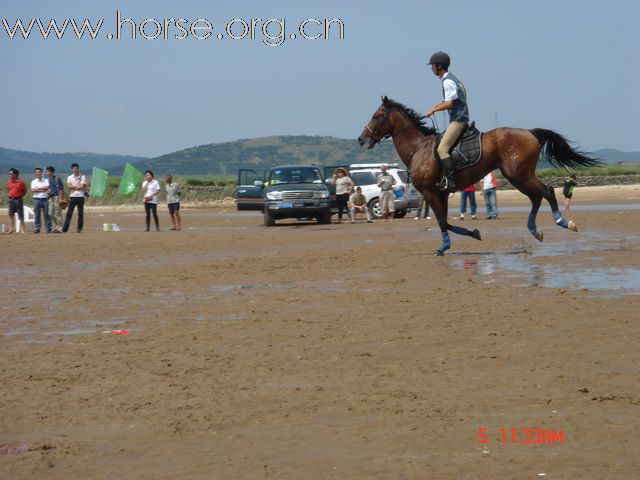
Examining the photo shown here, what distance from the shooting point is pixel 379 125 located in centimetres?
1861

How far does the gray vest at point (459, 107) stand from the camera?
1677cm

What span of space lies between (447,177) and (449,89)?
49.9 inches

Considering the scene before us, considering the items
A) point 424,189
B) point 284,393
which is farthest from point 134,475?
point 424,189

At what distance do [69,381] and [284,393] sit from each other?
1.55 meters

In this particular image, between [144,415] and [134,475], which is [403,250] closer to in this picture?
[144,415]

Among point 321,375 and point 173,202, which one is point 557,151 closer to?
point 321,375

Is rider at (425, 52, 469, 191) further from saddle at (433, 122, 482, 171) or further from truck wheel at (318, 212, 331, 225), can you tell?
truck wheel at (318, 212, 331, 225)

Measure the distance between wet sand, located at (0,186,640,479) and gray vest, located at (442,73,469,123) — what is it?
2756 mm

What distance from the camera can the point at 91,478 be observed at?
5.50 metres

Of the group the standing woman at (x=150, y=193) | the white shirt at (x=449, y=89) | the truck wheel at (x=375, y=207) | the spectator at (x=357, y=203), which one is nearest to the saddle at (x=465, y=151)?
the white shirt at (x=449, y=89)

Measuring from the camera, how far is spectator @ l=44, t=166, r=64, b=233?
2952cm

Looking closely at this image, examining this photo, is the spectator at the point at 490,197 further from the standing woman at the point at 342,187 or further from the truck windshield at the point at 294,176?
the truck windshield at the point at 294,176
